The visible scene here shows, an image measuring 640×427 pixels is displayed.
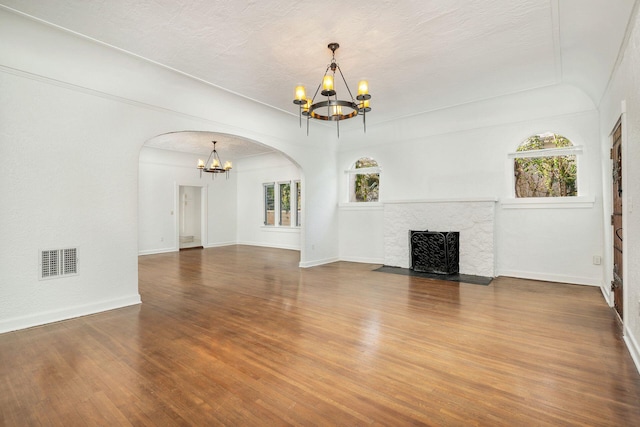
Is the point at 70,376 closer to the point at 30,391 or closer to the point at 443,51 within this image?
the point at 30,391

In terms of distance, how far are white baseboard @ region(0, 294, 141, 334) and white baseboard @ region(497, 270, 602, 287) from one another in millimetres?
6266

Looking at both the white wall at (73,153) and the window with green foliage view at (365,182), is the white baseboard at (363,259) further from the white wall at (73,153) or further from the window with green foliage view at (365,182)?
the white wall at (73,153)

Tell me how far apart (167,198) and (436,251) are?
315 inches

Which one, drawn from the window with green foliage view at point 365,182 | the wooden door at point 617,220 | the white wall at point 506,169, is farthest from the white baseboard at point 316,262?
the wooden door at point 617,220

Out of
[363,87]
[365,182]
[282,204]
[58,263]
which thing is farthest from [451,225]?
[58,263]

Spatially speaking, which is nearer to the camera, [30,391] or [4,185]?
[30,391]

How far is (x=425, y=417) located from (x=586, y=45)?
4342 mm

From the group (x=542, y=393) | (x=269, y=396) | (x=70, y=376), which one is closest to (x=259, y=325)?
(x=269, y=396)

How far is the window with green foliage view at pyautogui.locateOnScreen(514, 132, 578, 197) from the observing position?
212 inches

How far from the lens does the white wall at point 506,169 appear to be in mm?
5125

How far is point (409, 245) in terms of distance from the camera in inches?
262

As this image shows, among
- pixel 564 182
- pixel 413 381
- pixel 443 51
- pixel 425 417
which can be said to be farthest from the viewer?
pixel 564 182

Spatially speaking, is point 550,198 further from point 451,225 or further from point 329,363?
point 329,363

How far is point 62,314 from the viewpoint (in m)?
3.68
